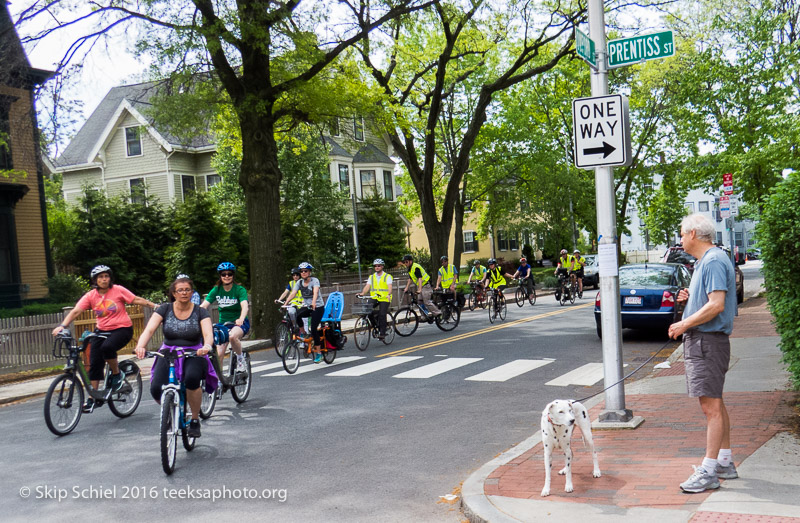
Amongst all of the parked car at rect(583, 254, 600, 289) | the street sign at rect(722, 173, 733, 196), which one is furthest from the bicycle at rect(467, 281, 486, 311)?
the parked car at rect(583, 254, 600, 289)

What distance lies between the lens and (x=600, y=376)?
10.9 meters

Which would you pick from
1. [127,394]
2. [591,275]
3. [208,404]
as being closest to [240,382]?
[208,404]

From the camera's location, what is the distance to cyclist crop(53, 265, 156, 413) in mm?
8945

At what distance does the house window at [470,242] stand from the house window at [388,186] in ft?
58.3

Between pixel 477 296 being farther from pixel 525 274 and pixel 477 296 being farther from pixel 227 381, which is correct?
pixel 227 381

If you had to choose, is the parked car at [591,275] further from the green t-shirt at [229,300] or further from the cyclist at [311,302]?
the green t-shirt at [229,300]

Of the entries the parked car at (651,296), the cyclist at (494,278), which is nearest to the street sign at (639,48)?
the parked car at (651,296)

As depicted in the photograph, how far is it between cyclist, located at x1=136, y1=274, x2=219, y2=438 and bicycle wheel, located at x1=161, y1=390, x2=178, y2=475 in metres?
0.29

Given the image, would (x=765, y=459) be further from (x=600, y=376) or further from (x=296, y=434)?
(x=600, y=376)

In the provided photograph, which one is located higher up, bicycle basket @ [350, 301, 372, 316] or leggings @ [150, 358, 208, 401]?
leggings @ [150, 358, 208, 401]

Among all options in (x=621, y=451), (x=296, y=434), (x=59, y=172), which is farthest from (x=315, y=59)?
(x=59, y=172)

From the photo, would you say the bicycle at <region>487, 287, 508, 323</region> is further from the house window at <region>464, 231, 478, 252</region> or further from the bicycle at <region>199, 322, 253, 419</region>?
the house window at <region>464, 231, 478, 252</region>

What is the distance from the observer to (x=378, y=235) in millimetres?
38344

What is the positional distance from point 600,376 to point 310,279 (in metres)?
5.46
